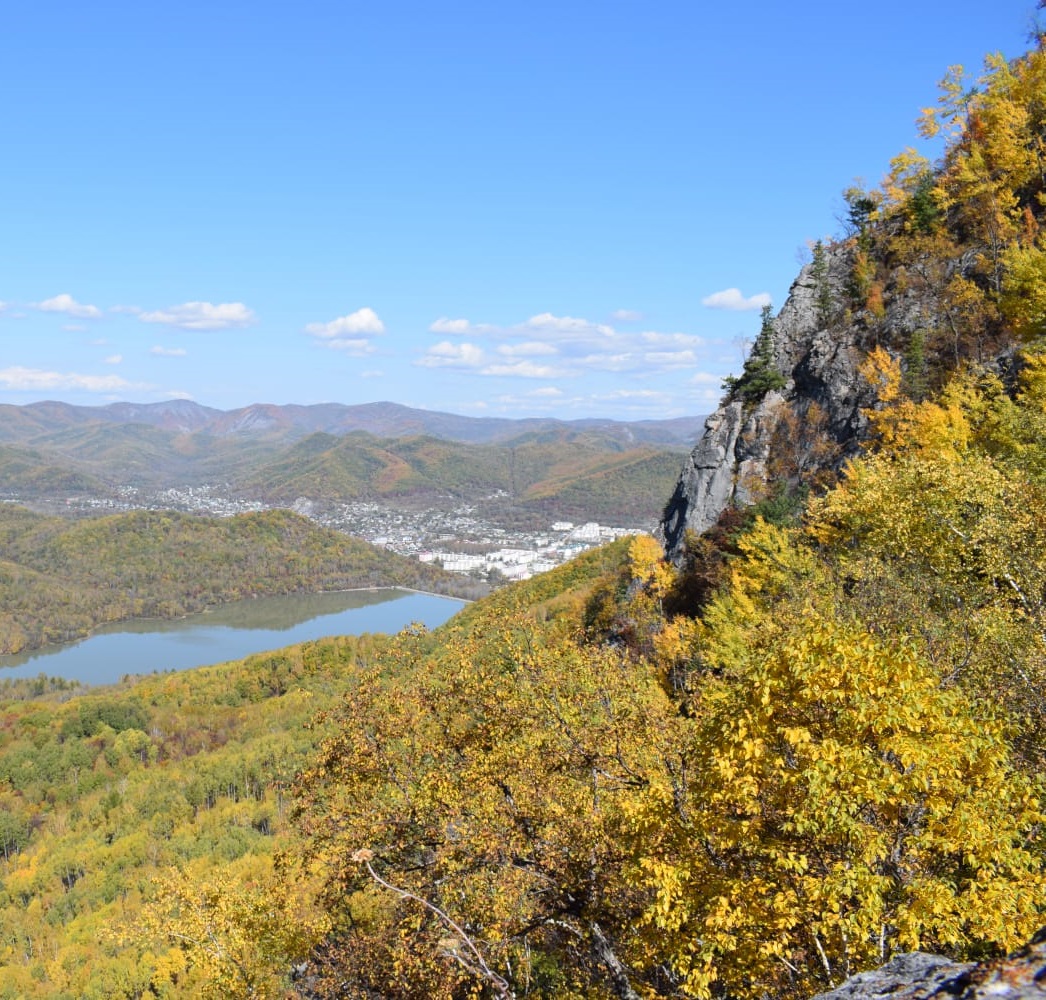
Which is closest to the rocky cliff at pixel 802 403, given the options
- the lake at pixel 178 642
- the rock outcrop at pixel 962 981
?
the rock outcrop at pixel 962 981

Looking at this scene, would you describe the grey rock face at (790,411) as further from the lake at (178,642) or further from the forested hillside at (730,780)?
the lake at (178,642)

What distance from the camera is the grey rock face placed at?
1927 inches

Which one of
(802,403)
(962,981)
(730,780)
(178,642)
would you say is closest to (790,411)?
(802,403)

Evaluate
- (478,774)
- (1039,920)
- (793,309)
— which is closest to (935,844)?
A: (1039,920)

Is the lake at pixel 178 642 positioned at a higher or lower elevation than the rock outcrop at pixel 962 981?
lower

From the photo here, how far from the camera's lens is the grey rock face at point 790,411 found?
161 ft

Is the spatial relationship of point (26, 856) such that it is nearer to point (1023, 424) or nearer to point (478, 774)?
point (478, 774)

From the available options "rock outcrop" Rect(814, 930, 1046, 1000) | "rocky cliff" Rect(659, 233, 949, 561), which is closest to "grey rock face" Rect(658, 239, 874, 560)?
"rocky cliff" Rect(659, 233, 949, 561)

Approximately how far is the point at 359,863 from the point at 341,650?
115m

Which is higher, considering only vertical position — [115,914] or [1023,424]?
[1023,424]

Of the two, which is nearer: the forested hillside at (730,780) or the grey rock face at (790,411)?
the forested hillside at (730,780)

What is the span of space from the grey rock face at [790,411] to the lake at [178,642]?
335 ft

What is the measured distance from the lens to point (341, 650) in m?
121

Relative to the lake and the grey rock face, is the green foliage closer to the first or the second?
the grey rock face
